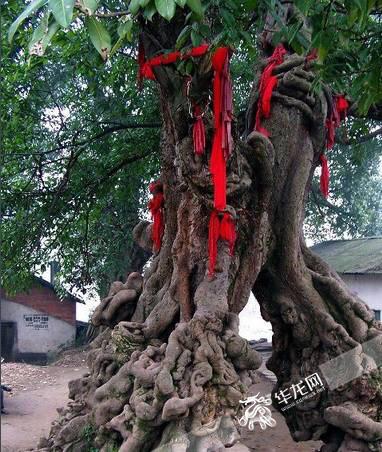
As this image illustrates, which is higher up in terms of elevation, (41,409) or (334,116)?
(334,116)

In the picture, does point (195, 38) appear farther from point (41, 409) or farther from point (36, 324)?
point (36, 324)

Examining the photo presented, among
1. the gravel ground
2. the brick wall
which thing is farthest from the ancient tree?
the brick wall

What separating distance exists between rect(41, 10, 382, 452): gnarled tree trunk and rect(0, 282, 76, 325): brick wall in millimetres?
9294

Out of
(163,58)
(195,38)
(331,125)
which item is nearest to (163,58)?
(163,58)

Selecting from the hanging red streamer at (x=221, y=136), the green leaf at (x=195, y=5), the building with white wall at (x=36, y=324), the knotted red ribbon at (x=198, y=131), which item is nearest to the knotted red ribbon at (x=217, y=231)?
the hanging red streamer at (x=221, y=136)

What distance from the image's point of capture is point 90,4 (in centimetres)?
163

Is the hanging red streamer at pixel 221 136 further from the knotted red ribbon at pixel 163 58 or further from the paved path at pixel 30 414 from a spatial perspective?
the paved path at pixel 30 414

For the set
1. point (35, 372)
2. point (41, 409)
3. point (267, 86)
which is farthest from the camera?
point (35, 372)

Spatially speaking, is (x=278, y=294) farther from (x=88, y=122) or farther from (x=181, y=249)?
(x=88, y=122)

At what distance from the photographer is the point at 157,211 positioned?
15.9 ft

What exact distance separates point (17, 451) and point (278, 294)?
10.2 feet

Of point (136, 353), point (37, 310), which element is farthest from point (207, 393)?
point (37, 310)

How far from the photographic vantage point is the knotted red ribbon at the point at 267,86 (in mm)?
4668

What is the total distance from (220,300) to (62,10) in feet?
9.13
